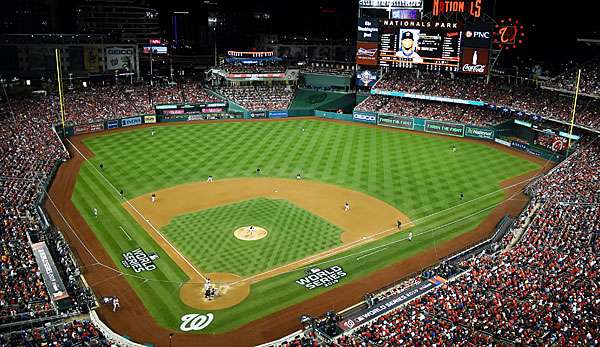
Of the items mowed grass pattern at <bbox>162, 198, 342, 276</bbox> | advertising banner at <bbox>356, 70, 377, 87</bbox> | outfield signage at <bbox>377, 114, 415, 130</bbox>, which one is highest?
advertising banner at <bbox>356, 70, 377, 87</bbox>

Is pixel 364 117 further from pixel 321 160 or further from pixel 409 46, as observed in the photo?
pixel 321 160

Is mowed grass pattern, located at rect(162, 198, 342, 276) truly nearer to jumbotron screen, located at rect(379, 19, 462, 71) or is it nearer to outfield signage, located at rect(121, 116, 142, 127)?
jumbotron screen, located at rect(379, 19, 462, 71)

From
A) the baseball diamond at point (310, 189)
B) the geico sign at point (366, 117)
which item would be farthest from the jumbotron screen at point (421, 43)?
the geico sign at point (366, 117)

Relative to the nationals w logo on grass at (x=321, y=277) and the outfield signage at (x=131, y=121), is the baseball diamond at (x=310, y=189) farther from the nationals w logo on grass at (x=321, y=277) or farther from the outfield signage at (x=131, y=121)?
the outfield signage at (x=131, y=121)

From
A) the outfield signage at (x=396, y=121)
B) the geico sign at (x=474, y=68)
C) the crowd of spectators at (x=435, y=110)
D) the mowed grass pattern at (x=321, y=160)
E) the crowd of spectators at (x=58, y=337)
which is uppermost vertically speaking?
the geico sign at (x=474, y=68)

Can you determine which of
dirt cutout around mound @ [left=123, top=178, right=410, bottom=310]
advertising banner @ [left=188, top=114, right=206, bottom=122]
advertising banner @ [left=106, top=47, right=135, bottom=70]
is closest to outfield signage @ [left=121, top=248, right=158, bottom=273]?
dirt cutout around mound @ [left=123, top=178, right=410, bottom=310]

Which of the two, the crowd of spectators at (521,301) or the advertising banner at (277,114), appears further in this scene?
the advertising banner at (277,114)
